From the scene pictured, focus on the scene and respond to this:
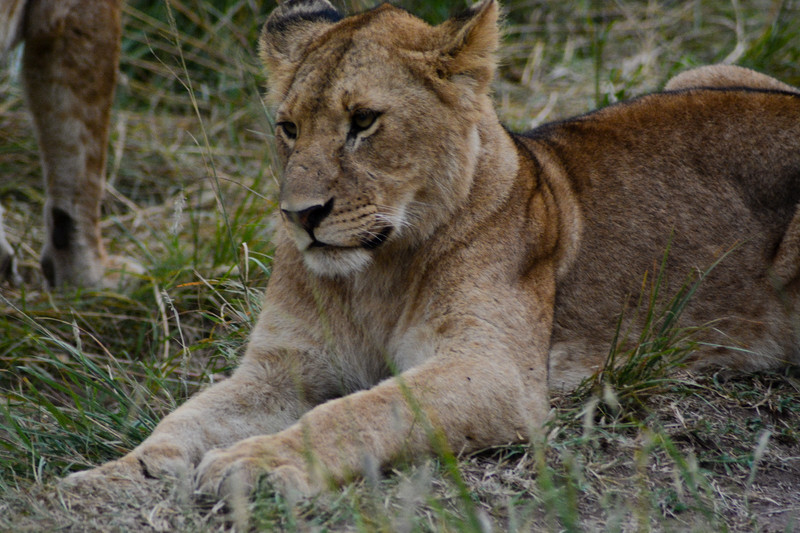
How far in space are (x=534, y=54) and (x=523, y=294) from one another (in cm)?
361

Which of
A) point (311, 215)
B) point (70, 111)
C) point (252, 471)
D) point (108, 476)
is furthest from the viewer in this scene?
point (70, 111)

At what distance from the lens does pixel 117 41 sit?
4223 millimetres

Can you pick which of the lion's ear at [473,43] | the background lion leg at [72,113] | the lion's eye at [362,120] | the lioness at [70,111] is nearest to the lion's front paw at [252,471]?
the lion's eye at [362,120]

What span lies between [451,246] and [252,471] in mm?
937

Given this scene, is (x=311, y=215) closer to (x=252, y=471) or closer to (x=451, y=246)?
(x=451, y=246)

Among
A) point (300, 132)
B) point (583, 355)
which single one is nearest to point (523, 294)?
point (583, 355)

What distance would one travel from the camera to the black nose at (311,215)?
8.13ft

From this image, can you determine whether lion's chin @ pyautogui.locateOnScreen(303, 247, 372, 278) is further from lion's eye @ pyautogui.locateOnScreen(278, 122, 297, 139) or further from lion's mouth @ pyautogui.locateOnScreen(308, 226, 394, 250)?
lion's eye @ pyautogui.locateOnScreen(278, 122, 297, 139)

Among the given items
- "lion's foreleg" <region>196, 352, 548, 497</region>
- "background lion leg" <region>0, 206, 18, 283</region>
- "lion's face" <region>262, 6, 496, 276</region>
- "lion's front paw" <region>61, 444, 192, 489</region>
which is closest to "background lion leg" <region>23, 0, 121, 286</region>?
"background lion leg" <region>0, 206, 18, 283</region>

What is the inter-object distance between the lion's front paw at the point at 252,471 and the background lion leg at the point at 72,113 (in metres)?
2.38

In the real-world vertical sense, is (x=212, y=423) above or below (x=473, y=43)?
below

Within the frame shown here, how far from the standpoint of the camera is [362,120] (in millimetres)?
2621

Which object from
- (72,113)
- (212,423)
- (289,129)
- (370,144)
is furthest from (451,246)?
(72,113)

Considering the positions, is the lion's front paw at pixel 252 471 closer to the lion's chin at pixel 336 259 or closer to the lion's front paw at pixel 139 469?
the lion's front paw at pixel 139 469
